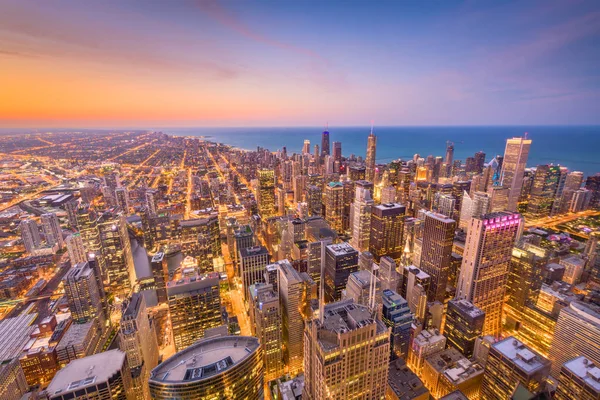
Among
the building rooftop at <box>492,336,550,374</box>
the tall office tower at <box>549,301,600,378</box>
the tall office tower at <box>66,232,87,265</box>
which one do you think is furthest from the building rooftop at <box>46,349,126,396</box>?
the tall office tower at <box>549,301,600,378</box>

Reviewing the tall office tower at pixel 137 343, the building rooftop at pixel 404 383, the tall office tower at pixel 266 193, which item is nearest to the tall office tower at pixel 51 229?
the tall office tower at pixel 137 343

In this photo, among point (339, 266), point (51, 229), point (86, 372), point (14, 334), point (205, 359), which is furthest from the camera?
point (51, 229)

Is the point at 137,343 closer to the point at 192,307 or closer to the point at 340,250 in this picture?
the point at 192,307

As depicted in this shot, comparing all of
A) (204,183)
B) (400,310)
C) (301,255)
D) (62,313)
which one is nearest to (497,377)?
(400,310)

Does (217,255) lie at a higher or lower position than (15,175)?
lower

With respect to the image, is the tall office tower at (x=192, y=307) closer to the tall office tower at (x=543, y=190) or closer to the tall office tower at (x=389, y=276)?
the tall office tower at (x=389, y=276)

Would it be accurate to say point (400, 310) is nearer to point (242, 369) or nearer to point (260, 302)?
point (260, 302)

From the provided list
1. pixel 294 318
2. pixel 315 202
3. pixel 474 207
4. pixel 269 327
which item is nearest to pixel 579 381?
pixel 294 318
